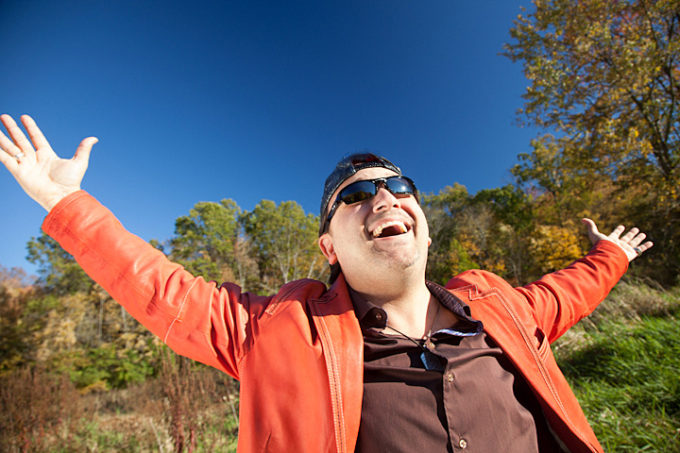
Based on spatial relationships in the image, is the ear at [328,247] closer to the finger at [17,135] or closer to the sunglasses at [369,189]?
the sunglasses at [369,189]

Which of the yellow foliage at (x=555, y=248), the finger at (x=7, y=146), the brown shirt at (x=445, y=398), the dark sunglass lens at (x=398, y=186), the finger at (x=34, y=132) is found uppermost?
the yellow foliage at (x=555, y=248)

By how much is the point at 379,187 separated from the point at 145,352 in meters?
19.4

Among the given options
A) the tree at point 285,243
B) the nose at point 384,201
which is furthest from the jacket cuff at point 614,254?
the tree at point 285,243

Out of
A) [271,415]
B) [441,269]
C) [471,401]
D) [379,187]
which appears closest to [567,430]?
[471,401]

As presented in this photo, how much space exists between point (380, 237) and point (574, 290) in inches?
56.4

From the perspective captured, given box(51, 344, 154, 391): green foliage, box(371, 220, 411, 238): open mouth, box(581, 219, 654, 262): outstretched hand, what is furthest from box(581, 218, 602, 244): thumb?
box(51, 344, 154, 391): green foliage

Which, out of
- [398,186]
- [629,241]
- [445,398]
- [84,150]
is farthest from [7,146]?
[629,241]

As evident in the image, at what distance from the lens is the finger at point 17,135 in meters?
1.26

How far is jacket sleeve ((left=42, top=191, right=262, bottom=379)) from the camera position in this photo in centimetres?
119

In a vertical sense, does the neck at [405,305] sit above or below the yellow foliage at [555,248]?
below

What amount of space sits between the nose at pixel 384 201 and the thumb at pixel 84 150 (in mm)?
1518

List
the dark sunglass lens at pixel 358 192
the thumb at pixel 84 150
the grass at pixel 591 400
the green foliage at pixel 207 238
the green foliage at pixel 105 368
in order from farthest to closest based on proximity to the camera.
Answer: the green foliage at pixel 207 238 < the green foliage at pixel 105 368 < the grass at pixel 591 400 < the dark sunglass lens at pixel 358 192 < the thumb at pixel 84 150

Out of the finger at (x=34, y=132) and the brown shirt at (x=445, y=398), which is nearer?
the brown shirt at (x=445, y=398)

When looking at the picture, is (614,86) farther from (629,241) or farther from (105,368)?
(105,368)
